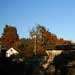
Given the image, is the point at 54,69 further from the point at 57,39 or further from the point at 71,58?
the point at 57,39

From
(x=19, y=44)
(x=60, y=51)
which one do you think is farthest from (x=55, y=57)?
(x=19, y=44)

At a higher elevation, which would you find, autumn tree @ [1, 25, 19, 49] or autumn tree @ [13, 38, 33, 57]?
autumn tree @ [1, 25, 19, 49]

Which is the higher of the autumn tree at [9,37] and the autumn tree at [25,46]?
the autumn tree at [9,37]

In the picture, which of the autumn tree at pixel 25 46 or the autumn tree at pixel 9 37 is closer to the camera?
the autumn tree at pixel 25 46

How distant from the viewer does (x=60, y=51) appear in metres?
56.9

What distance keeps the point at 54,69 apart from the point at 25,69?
4190 mm

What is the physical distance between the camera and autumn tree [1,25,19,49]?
348 ft

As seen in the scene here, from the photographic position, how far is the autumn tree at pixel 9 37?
10594cm

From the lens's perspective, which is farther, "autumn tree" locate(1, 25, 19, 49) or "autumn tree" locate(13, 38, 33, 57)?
"autumn tree" locate(1, 25, 19, 49)

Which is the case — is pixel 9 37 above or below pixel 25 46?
above

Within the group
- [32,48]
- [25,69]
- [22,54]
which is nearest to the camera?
[25,69]

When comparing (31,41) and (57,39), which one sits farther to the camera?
(57,39)

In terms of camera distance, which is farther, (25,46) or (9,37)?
(9,37)

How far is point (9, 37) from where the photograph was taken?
10762cm
